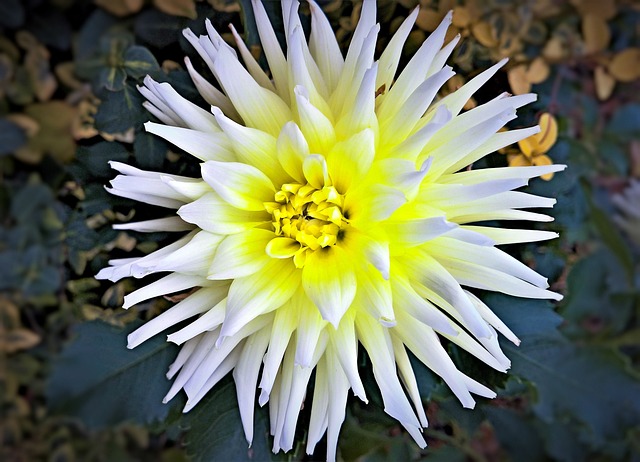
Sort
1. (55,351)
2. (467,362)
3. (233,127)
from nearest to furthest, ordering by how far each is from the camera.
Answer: (233,127)
(467,362)
(55,351)

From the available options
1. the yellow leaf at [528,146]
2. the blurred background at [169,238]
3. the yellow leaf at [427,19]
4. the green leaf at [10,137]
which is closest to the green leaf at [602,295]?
the blurred background at [169,238]

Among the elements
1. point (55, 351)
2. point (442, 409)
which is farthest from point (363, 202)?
point (55, 351)

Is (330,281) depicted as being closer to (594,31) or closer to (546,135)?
(546,135)

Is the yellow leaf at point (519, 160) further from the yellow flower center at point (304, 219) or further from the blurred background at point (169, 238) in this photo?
the yellow flower center at point (304, 219)

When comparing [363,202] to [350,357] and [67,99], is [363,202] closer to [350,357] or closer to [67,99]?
[350,357]

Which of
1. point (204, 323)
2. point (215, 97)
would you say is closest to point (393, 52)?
point (215, 97)

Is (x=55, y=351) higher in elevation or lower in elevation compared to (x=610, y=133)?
lower

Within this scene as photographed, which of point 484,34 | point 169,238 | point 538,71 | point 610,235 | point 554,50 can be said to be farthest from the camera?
point 610,235
